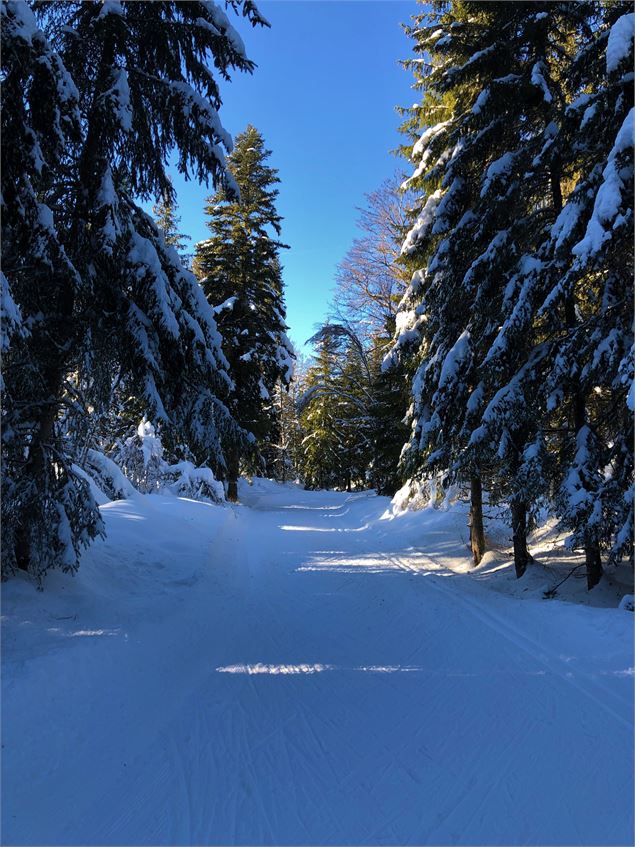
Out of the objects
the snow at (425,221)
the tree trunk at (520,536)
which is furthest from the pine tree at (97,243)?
the tree trunk at (520,536)

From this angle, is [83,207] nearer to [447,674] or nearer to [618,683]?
[447,674]

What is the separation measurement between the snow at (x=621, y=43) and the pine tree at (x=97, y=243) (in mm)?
4405

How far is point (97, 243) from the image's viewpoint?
5566mm

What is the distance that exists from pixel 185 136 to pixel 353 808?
7397 mm

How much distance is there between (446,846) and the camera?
2484 millimetres

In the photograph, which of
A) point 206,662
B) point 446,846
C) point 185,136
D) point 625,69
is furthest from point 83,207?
point 446,846

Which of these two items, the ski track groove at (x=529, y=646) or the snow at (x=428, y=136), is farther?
the snow at (x=428, y=136)

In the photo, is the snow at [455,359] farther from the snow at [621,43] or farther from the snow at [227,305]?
the snow at [227,305]

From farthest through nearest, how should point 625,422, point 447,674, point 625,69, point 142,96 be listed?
point 142,96 < point 625,422 < point 625,69 < point 447,674

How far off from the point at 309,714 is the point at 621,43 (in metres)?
6.99

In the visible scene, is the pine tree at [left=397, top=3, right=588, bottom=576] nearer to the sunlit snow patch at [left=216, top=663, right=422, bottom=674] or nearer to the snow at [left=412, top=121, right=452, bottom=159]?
the snow at [left=412, top=121, right=452, bottom=159]

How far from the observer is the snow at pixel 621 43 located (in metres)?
5.04

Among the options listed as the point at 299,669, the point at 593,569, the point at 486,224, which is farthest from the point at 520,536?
the point at 486,224

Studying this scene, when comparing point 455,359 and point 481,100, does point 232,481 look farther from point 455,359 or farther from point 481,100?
point 481,100
